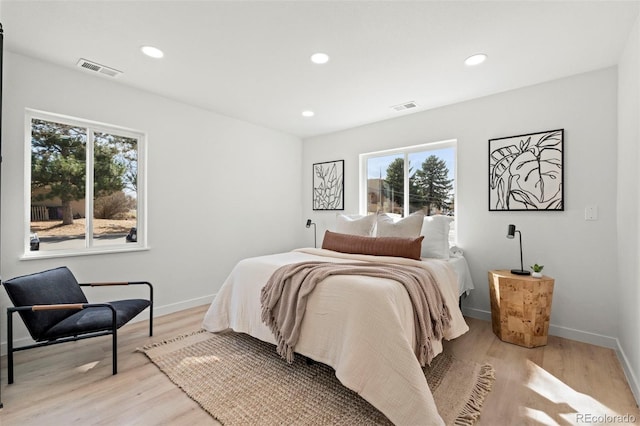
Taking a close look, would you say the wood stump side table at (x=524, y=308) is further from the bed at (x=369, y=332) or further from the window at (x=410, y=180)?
the window at (x=410, y=180)

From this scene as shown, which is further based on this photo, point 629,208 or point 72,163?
point 72,163

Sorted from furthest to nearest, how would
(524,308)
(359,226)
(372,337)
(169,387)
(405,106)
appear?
(405,106), (359,226), (524,308), (169,387), (372,337)

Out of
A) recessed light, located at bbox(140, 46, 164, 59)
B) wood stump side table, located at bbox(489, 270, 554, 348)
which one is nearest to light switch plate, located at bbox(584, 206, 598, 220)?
wood stump side table, located at bbox(489, 270, 554, 348)

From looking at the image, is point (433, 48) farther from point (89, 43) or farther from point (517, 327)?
point (89, 43)

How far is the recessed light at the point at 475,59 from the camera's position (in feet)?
8.41

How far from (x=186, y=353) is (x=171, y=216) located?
5.56ft

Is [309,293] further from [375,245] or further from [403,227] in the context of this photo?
[403,227]

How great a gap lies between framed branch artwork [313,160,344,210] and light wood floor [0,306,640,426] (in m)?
2.65

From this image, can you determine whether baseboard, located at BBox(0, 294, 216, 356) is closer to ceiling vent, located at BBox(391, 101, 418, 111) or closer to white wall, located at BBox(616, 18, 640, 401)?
ceiling vent, located at BBox(391, 101, 418, 111)

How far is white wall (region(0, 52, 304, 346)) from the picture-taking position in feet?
8.63

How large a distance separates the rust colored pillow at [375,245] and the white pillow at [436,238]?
27 centimetres

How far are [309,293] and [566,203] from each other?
8.67ft

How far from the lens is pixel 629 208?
2.25m

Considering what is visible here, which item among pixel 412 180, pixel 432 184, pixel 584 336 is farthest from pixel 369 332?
pixel 412 180
